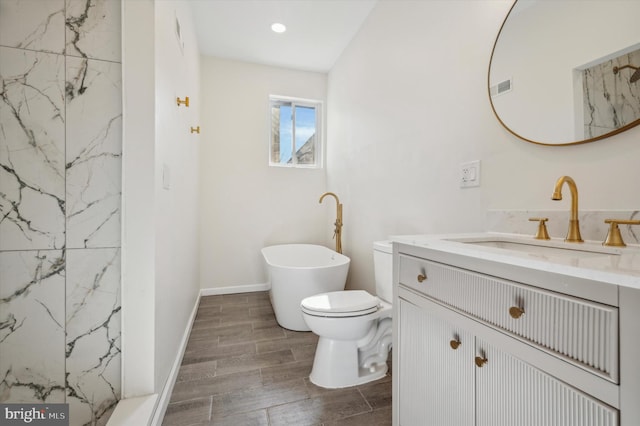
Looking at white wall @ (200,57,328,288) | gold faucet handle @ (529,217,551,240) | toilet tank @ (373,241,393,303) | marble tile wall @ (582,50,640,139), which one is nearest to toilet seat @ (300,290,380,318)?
toilet tank @ (373,241,393,303)

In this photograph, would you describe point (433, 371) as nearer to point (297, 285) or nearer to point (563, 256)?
point (563, 256)

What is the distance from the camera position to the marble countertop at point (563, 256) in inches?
20.0

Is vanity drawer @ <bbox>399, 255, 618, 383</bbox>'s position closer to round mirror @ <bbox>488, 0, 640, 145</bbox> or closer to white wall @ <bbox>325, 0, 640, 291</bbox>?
white wall @ <bbox>325, 0, 640, 291</bbox>

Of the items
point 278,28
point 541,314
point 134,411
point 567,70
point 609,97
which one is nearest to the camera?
point 541,314

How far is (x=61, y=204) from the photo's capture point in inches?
45.5

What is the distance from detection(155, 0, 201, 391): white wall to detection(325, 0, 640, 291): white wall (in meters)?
1.47

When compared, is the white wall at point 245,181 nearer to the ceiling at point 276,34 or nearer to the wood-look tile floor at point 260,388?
the ceiling at point 276,34

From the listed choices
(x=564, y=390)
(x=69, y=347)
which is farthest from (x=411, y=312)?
(x=69, y=347)

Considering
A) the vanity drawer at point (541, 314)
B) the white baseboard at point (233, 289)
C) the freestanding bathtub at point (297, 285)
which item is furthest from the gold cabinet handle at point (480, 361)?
the white baseboard at point (233, 289)

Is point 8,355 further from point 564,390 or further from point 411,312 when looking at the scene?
point 564,390

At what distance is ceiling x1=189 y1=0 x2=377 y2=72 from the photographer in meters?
2.34

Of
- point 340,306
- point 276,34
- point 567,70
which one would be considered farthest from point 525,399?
point 276,34

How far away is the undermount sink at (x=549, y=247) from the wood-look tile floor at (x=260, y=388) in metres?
0.97

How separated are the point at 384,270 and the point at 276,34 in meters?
2.48
